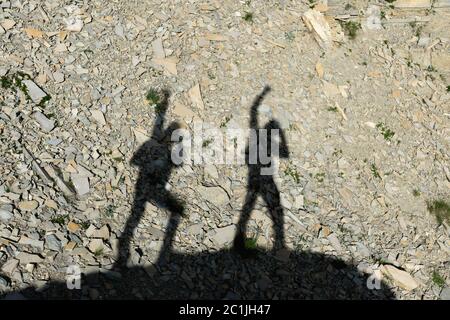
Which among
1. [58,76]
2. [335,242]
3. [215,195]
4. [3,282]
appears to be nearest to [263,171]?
[215,195]

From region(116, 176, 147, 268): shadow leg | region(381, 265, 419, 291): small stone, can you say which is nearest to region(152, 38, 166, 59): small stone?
region(116, 176, 147, 268): shadow leg

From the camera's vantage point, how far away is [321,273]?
869cm

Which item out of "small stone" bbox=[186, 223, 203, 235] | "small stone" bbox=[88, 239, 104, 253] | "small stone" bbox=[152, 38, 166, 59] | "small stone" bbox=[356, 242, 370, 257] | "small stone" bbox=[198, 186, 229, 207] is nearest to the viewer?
"small stone" bbox=[88, 239, 104, 253]

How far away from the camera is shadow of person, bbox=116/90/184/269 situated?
7941 mm

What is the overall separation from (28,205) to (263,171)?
4.92 meters

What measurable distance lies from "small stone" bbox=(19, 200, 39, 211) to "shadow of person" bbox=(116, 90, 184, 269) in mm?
1624

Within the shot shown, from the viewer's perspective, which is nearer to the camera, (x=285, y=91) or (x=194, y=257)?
(x=194, y=257)

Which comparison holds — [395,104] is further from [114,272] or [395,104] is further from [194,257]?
[114,272]

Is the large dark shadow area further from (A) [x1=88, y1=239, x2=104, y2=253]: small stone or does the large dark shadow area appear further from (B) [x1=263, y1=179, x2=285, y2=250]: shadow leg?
(A) [x1=88, y1=239, x2=104, y2=253]: small stone

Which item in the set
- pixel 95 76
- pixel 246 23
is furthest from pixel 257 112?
pixel 95 76

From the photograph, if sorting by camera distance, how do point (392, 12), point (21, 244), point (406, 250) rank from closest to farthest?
point (21, 244), point (406, 250), point (392, 12)

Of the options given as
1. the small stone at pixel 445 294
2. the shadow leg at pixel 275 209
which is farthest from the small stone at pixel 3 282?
the small stone at pixel 445 294

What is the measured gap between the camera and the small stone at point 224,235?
8.36 m

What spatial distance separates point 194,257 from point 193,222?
29.6 inches
